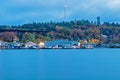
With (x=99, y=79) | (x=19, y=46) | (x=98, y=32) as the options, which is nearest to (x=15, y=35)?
(x=19, y=46)

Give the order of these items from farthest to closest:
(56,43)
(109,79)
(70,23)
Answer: (70,23), (56,43), (109,79)

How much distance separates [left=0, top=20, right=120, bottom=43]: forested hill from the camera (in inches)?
3590

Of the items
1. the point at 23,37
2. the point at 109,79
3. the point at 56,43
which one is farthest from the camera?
the point at 23,37

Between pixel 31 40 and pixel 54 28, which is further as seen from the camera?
pixel 54 28

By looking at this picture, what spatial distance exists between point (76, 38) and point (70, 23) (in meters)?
11.8

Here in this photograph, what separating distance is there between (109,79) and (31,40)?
A: 223 ft

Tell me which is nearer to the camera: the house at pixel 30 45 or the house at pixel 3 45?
the house at pixel 3 45

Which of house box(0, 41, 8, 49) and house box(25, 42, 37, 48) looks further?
house box(25, 42, 37, 48)

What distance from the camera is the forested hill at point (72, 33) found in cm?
9119

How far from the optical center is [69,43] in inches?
3484

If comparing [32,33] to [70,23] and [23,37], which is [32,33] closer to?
[23,37]

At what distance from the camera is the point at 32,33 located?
90.3 m

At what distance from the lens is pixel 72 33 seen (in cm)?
9319

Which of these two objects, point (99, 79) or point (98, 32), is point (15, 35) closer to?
point (98, 32)
